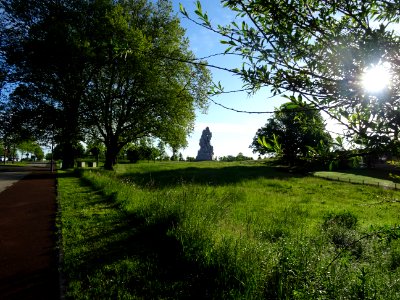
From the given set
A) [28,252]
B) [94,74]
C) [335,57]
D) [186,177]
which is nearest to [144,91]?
[94,74]

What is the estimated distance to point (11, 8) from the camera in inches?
1164

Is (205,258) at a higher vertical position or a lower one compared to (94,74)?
lower

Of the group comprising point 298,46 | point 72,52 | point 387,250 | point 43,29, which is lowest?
point 387,250

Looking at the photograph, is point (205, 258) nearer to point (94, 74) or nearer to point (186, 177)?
point (186, 177)

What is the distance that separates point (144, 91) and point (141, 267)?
2634 cm

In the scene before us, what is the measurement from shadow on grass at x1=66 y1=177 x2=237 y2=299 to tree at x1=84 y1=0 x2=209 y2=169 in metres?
22.4

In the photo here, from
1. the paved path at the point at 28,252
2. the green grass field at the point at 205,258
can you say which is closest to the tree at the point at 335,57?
the green grass field at the point at 205,258

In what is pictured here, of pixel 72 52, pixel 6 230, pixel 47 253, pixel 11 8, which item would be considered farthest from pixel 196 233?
pixel 11 8

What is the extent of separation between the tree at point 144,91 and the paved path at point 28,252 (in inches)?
761

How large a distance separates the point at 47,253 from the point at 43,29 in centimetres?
2810

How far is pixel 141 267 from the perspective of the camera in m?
6.31

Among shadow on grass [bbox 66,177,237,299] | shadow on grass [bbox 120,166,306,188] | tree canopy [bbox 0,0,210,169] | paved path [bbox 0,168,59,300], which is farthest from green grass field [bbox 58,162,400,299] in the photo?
tree canopy [bbox 0,0,210,169]

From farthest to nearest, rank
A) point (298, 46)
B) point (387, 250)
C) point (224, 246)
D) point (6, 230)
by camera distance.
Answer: point (6, 230), point (387, 250), point (224, 246), point (298, 46)

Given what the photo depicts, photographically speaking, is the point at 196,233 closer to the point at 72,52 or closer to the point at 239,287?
the point at 239,287
